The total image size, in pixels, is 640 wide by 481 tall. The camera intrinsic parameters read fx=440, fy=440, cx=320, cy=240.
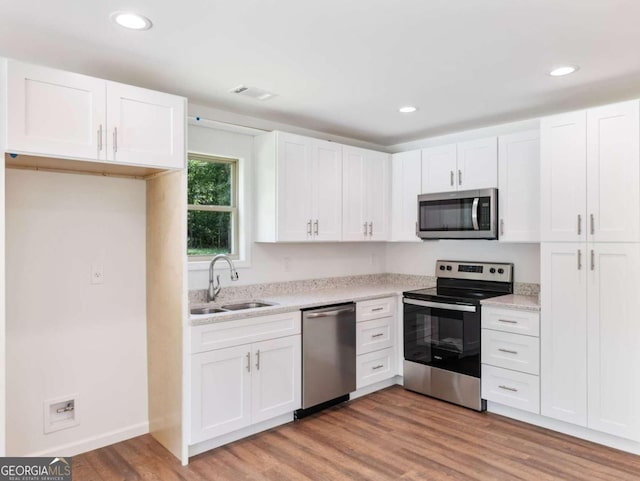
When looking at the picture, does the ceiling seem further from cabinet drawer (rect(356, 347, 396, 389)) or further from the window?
cabinet drawer (rect(356, 347, 396, 389))

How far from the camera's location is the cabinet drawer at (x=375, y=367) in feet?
12.5

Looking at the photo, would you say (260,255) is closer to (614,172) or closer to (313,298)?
(313,298)

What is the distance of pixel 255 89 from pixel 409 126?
167 centimetres

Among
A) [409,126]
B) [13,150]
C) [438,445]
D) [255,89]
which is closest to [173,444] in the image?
[438,445]

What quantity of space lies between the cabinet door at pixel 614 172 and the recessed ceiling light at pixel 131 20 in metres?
2.81

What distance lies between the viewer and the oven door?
3.57m

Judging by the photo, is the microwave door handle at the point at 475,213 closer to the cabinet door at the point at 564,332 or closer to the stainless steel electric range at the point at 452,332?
the stainless steel electric range at the point at 452,332

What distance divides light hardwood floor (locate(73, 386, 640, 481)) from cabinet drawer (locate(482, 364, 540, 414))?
15cm

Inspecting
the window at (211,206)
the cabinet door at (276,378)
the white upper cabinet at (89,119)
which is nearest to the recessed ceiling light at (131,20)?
the white upper cabinet at (89,119)

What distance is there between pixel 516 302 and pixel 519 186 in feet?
3.06

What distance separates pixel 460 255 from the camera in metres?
4.32

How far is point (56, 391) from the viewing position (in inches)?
111

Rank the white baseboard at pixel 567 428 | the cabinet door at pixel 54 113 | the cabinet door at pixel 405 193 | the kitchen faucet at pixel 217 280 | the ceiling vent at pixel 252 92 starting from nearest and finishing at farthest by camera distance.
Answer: the cabinet door at pixel 54 113
the white baseboard at pixel 567 428
the ceiling vent at pixel 252 92
the kitchen faucet at pixel 217 280
the cabinet door at pixel 405 193

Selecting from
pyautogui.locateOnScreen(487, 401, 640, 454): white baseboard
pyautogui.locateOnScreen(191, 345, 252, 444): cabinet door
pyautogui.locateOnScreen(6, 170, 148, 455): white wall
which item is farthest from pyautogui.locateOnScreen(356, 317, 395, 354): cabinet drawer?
pyautogui.locateOnScreen(6, 170, 148, 455): white wall
